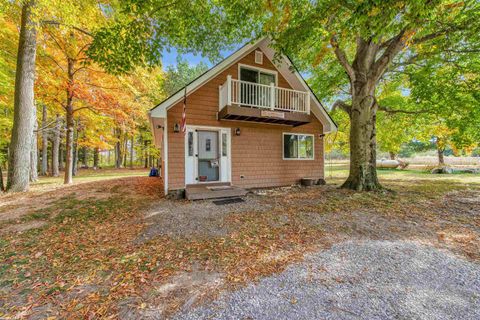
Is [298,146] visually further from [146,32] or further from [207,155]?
[146,32]

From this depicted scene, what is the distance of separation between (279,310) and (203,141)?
21.2 feet

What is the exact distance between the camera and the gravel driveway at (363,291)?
6.29 feet

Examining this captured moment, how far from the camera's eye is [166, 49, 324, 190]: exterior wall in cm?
721

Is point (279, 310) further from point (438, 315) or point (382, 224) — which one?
point (382, 224)

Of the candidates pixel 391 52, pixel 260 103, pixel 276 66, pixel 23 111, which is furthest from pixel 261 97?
pixel 23 111

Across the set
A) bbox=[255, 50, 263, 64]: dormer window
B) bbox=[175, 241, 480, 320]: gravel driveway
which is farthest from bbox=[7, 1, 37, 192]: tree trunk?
bbox=[175, 241, 480, 320]: gravel driveway

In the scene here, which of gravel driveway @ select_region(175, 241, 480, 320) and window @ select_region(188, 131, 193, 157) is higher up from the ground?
window @ select_region(188, 131, 193, 157)

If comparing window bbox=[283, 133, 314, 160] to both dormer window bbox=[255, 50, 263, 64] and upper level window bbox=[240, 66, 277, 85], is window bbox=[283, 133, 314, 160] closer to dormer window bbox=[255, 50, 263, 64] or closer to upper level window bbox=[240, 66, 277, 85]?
upper level window bbox=[240, 66, 277, 85]

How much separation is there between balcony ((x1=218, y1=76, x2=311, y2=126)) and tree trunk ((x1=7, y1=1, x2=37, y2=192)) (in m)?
7.11

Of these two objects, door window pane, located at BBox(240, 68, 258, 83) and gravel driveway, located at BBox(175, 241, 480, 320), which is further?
door window pane, located at BBox(240, 68, 258, 83)

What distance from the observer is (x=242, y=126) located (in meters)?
8.30

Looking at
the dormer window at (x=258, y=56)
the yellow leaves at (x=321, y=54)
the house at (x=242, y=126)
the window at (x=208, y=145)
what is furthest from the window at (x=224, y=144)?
the yellow leaves at (x=321, y=54)

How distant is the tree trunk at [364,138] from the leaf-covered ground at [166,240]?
3.55 ft

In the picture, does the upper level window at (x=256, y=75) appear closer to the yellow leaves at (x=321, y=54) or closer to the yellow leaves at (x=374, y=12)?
the yellow leaves at (x=321, y=54)
